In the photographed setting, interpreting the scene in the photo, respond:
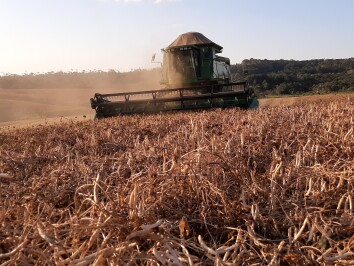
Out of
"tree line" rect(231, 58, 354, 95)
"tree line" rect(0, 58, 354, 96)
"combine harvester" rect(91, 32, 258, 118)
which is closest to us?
"combine harvester" rect(91, 32, 258, 118)

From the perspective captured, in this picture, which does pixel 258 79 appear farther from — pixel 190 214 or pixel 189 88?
pixel 190 214

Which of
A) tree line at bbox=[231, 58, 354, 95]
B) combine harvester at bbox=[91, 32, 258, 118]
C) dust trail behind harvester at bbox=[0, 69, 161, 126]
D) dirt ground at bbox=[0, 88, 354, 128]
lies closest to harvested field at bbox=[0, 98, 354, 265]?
combine harvester at bbox=[91, 32, 258, 118]

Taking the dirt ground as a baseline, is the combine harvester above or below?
above

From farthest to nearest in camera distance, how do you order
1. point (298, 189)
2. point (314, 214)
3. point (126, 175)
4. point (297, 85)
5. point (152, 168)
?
point (297, 85) < point (126, 175) < point (152, 168) < point (298, 189) < point (314, 214)

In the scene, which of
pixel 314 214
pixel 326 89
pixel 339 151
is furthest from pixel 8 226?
pixel 326 89

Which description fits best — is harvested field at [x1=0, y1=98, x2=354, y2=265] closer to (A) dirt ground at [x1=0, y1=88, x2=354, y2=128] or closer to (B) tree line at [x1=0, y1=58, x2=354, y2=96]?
(A) dirt ground at [x1=0, y1=88, x2=354, y2=128]

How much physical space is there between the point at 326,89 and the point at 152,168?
3512cm

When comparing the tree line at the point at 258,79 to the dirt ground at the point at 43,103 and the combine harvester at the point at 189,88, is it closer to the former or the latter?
the dirt ground at the point at 43,103

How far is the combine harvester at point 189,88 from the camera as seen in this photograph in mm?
12805

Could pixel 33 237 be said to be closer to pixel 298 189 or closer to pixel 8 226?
pixel 8 226

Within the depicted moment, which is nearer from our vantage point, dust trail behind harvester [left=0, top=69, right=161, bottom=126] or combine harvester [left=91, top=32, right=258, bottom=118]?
combine harvester [left=91, top=32, right=258, bottom=118]

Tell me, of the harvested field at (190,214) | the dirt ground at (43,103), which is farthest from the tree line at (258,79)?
the harvested field at (190,214)

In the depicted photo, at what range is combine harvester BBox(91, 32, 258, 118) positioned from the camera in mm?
12805

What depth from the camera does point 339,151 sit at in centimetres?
354
